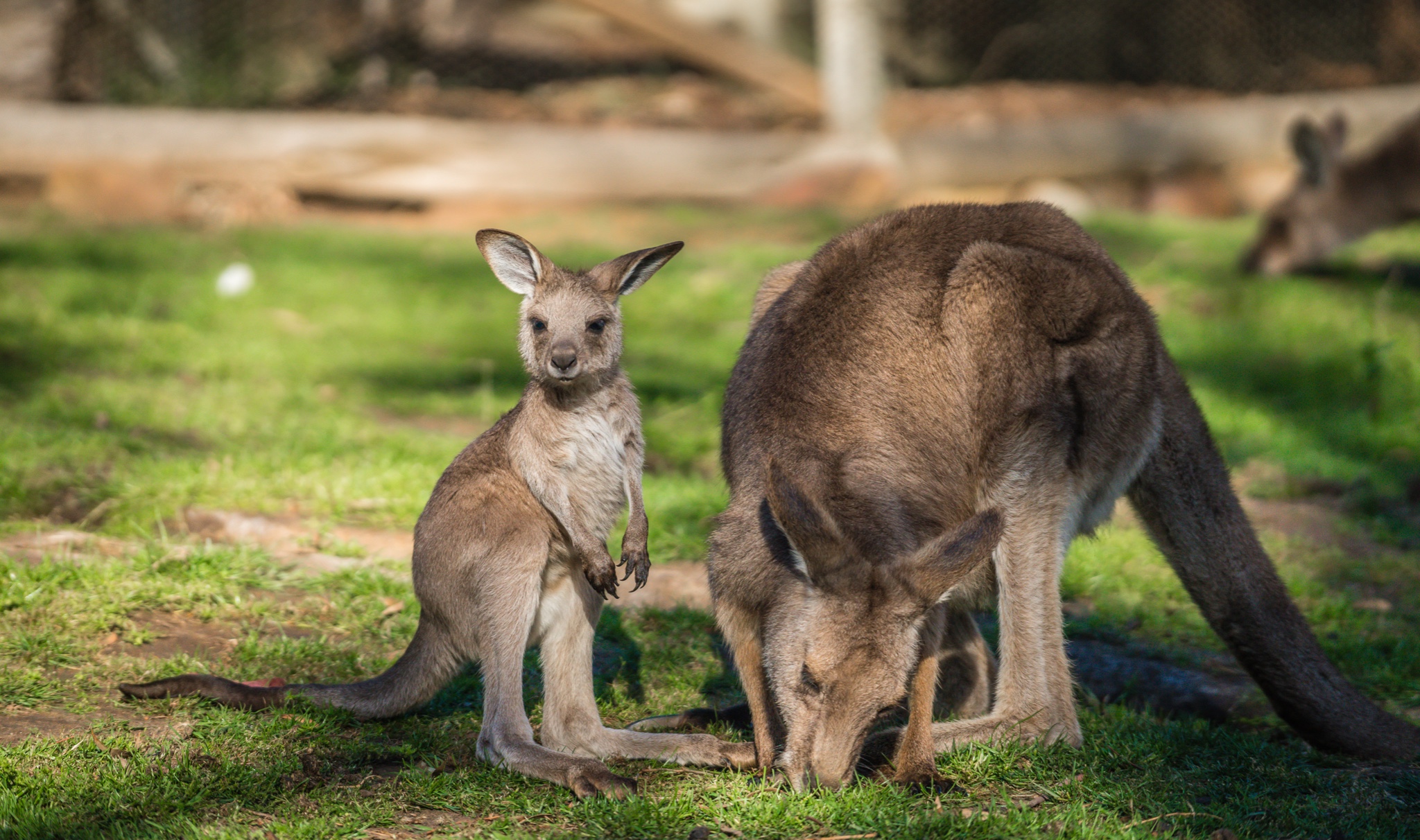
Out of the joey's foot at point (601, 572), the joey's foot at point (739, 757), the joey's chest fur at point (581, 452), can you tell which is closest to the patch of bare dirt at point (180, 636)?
the joey's chest fur at point (581, 452)

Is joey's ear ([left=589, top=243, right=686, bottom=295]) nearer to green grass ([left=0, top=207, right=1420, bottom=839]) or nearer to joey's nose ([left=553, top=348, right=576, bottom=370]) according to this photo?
joey's nose ([left=553, top=348, right=576, bottom=370])

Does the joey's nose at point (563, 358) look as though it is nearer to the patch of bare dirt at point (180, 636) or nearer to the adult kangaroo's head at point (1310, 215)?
the patch of bare dirt at point (180, 636)

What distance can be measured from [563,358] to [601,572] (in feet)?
1.70

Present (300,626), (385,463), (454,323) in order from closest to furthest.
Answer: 1. (300,626)
2. (385,463)
3. (454,323)

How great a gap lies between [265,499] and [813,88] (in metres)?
7.09

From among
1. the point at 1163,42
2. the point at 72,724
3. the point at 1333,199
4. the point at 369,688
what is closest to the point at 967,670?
the point at 369,688

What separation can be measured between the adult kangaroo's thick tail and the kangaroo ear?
6194 mm

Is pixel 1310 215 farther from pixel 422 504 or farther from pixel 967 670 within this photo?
pixel 422 504

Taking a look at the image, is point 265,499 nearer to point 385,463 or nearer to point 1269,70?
point 385,463

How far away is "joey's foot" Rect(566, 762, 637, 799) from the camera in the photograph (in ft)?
9.36

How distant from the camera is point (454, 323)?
26.2 ft

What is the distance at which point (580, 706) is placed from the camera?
10.5 ft

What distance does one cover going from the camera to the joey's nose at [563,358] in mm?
3035

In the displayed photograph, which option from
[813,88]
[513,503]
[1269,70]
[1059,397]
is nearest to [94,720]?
[513,503]
